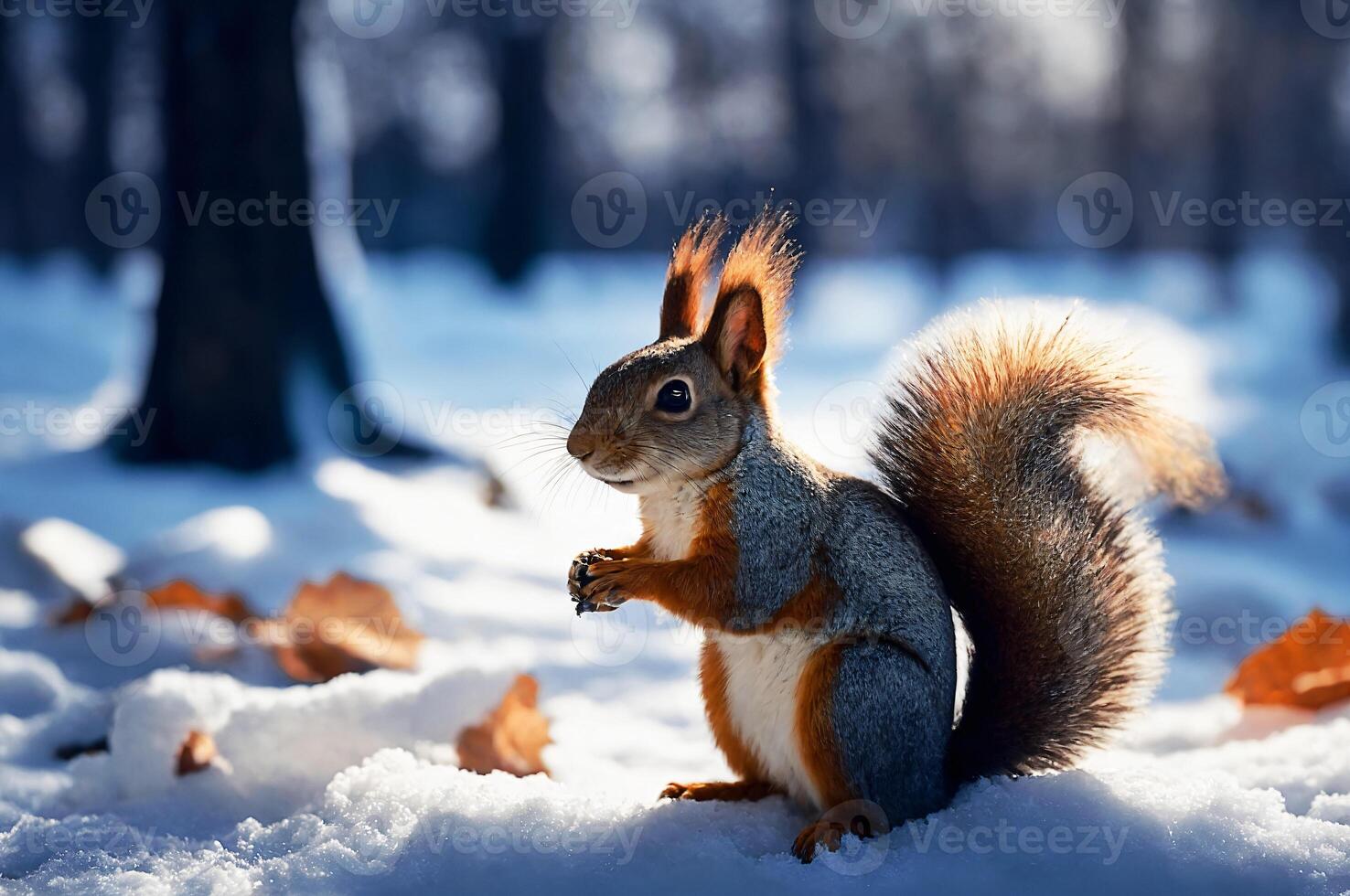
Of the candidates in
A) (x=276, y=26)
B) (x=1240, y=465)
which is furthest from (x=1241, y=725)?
(x=276, y=26)

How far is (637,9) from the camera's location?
10.2m

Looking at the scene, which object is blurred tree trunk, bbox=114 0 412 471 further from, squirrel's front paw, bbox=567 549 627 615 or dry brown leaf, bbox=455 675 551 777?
squirrel's front paw, bbox=567 549 627 615

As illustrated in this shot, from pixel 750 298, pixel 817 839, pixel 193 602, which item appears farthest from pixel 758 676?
pixel 193 602

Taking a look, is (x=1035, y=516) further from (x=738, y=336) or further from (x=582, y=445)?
A: (x=582, y=445)

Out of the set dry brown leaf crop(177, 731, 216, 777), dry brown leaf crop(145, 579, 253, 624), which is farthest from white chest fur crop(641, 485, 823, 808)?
dry brown leaf crop(145, 579, 253, 624)

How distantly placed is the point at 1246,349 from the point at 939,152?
12.9 ft

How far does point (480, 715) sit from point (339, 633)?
0.45 metres

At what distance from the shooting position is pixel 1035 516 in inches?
50.8

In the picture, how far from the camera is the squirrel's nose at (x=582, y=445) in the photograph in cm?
125

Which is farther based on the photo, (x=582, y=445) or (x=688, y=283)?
(x=688, y=283)

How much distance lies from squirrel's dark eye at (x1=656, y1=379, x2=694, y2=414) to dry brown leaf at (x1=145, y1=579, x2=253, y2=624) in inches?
45.9

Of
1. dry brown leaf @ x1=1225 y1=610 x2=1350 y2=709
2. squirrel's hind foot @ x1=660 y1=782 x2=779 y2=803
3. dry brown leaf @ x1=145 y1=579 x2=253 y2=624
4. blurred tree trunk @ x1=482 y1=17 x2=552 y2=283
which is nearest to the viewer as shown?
squirrel's hind foot @ x1=660 y1=782 x2=779 y2=803

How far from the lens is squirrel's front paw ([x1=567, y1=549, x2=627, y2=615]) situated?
3.95ft

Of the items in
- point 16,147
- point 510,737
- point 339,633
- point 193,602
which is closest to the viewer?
point 510,737
